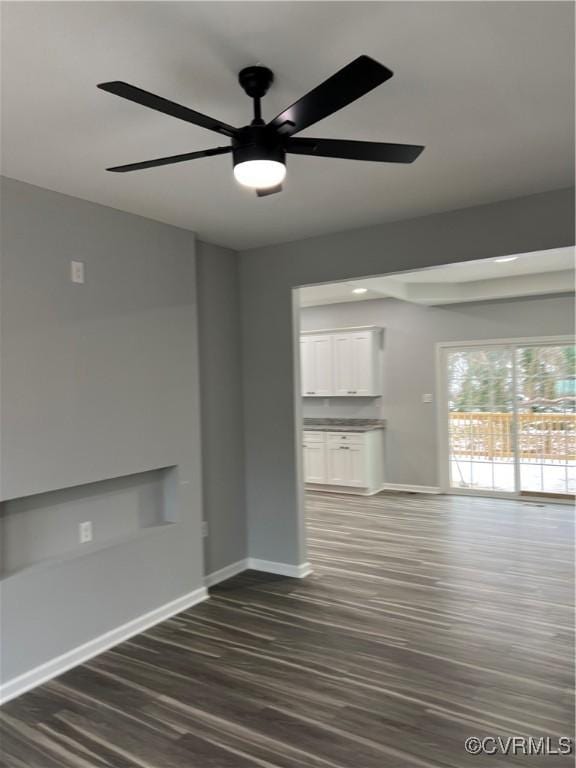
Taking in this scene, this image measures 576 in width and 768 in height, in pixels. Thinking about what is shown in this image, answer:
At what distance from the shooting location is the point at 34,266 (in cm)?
298

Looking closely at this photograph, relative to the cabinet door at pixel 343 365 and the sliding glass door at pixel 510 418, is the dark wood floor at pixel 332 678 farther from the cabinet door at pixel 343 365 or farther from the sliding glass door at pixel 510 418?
the cabinet door at pixel 343 365

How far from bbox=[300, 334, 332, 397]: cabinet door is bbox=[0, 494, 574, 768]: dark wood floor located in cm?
372

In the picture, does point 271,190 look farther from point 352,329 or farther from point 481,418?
point 481,418

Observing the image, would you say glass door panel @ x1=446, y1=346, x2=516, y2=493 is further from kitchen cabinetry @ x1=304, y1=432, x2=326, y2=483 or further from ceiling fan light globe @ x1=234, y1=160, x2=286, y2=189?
ceiling fan light globe @ x1=234, y1=160, x2=286, y2=189

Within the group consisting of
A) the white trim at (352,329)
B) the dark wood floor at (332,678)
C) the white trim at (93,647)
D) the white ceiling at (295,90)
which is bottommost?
the dark wood floor at (332,678)

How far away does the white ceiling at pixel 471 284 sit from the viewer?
600 cm

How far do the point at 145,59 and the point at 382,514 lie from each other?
5.43 m

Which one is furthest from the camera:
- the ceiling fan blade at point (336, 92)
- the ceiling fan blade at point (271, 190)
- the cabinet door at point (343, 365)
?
the cabinet door at point (343, 365)

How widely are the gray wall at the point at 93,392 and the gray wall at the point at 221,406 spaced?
0.29 m

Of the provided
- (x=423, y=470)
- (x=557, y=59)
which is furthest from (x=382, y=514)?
(x=557, y=59)

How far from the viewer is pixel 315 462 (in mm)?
7836

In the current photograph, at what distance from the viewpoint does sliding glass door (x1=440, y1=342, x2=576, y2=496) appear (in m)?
6.80

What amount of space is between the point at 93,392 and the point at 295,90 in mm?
2032

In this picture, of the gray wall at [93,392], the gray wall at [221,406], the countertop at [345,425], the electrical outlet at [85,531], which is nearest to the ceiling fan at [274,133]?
the gray wall at [93,392]
